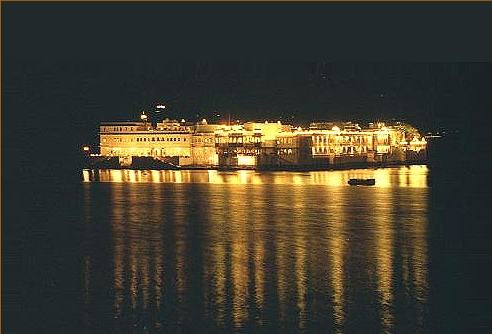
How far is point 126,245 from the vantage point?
24.5 ft

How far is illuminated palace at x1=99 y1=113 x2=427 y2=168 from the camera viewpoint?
28.3 meters

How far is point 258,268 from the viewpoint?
595 centimetres

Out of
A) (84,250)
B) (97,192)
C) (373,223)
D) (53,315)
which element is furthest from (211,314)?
(97,192)

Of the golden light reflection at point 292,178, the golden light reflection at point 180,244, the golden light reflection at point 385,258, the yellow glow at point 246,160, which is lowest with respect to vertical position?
the golden light reflection at point 385,258

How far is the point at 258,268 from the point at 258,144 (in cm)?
2287

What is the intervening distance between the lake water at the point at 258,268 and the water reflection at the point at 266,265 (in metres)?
0.01

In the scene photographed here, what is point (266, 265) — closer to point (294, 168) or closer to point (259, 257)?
point (259, 257)

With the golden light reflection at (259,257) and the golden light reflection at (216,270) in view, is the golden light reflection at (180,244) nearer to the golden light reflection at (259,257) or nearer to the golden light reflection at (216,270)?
the golden light reflection at (216,270)

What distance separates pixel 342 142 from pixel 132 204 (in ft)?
60.4

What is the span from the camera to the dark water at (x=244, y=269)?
4371mm

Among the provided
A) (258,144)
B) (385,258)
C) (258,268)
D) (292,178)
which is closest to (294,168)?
(258,144)

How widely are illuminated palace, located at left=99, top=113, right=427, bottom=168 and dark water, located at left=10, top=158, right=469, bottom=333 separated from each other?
16.5m

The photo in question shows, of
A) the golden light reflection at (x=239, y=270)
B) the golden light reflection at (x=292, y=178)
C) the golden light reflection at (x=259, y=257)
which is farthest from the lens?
the golden light reflection at (x=292, y=178)

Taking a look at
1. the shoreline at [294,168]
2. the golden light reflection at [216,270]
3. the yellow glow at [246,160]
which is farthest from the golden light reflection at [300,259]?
the yellow glow at [246,160]
